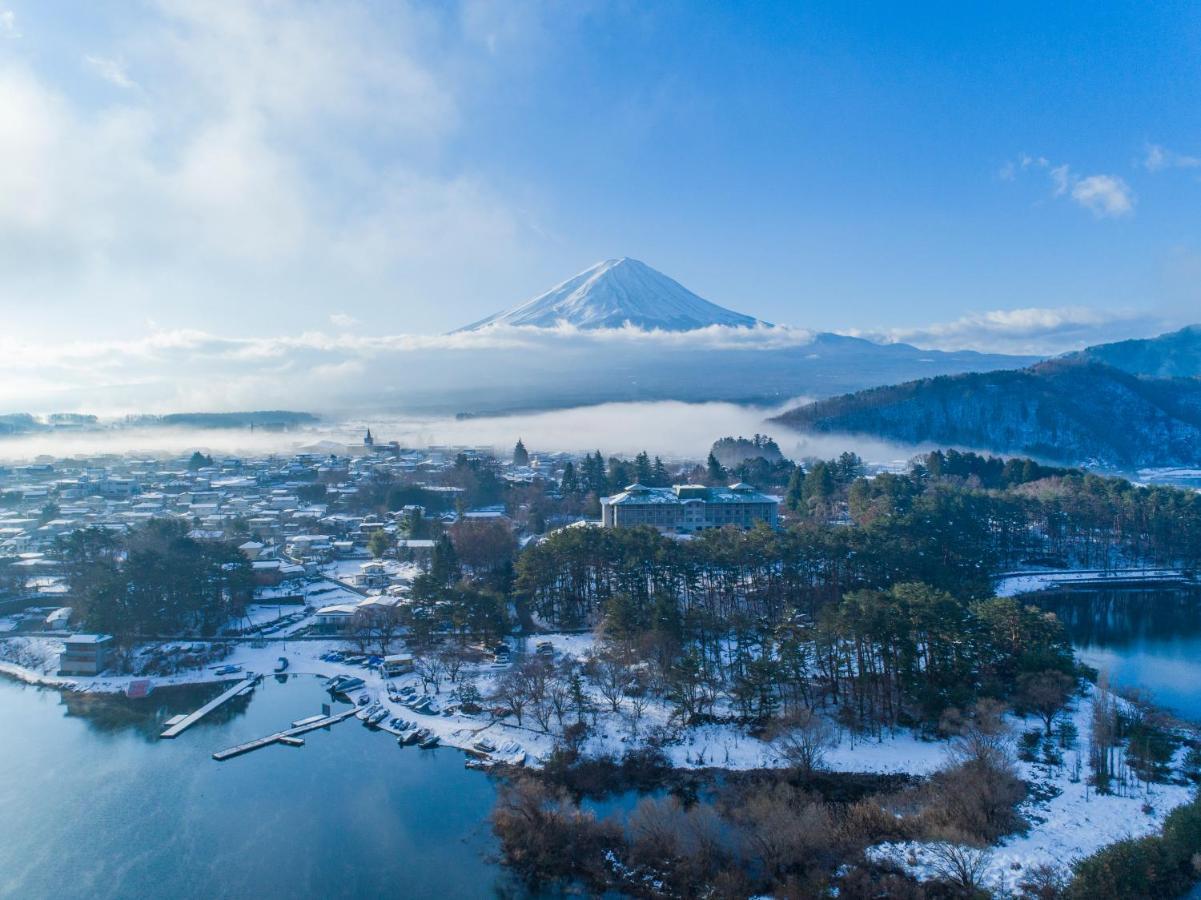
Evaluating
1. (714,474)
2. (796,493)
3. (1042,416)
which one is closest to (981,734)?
(796,493)

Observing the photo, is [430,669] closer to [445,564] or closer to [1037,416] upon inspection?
[445,564]

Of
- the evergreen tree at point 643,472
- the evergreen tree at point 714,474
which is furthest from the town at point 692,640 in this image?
the evergreen tree at point 714,474

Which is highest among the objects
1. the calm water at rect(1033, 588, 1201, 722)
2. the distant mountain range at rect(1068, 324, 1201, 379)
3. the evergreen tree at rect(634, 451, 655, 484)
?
the distant mountain range at rect(1068, 324, 1201, 379)

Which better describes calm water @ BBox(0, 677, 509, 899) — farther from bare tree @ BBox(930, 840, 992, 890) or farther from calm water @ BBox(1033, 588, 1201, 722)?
calm water @ BBox(1033, 588, 1201, 722)

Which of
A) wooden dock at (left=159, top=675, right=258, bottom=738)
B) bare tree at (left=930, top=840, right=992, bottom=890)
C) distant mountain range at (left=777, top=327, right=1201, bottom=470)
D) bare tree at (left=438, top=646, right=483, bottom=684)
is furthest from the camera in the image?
distant mountain range at (left=777, top=327, right=1201, bottom=470)

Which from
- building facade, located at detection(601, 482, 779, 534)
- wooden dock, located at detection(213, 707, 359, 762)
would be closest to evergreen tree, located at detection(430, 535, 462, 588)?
wooden dock, located at detection(213, 707, 359, 762)

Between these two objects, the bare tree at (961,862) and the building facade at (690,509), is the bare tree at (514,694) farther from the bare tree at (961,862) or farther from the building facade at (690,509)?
the building facade at (690,509)
